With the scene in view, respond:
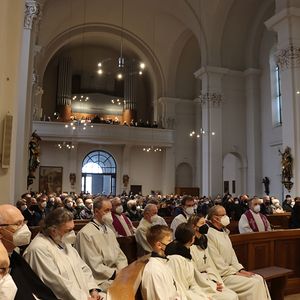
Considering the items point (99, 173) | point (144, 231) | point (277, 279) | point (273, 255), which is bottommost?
point (277, 279)

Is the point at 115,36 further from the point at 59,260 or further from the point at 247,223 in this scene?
the point at 59,260

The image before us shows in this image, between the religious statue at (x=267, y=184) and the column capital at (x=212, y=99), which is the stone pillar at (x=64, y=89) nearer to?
the column capital at (x=212, y=99)

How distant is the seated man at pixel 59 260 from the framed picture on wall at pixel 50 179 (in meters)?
20.2

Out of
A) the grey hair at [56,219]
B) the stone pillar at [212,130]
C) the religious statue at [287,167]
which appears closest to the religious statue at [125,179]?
the stone pillar at [212,130]

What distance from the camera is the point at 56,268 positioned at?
340cm

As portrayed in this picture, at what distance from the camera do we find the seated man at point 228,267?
4773 millimetres

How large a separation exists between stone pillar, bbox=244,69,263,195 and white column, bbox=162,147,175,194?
5.59m

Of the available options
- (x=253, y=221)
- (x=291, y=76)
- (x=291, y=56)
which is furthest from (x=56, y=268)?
(x=291, y=56)

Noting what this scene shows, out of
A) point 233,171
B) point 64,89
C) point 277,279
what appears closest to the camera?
point 277,279

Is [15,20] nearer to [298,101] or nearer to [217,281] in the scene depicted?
[217,281]

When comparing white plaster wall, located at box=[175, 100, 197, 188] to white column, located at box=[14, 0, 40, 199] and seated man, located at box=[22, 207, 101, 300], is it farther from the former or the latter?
seated man, located at box=[22, 207, 101, 300]

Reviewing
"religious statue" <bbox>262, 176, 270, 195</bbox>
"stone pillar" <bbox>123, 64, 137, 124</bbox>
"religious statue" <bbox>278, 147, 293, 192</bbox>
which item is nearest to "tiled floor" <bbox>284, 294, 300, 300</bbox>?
"religious statue" <bbox>278, 147, 293, 192</bbox>

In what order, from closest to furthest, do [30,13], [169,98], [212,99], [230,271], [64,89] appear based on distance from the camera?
1. [230,271]
2. [30,13]
3. [212,99]
4. [169,98]
5. [64,89]

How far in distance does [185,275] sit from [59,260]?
1303 mm
